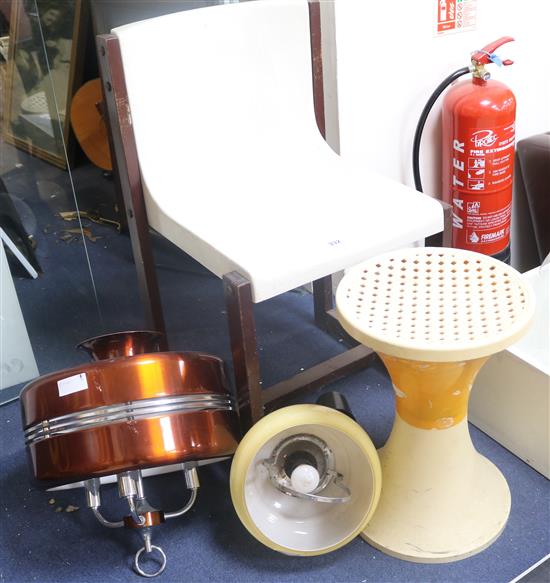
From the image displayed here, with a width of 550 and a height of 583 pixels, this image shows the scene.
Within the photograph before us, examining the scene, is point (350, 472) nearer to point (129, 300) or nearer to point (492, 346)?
point (492, 346)

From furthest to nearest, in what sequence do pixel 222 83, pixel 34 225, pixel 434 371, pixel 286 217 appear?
1. pixel 34 225
2. pixel 222 83
3. pixel 286 217
4. pixel 434 371

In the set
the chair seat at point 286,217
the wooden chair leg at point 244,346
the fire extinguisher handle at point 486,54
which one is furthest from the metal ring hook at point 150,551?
the fire extinguisher handle at point 486,54

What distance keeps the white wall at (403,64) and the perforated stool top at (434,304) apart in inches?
22.0

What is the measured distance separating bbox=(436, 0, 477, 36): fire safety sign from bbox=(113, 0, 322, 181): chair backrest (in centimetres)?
42

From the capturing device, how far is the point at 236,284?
120cm

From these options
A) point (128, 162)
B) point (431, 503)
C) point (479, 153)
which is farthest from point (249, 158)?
point (431, 503)

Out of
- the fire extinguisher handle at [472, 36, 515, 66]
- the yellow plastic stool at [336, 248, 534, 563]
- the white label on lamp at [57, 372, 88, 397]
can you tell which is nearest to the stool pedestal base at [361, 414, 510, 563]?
the yellow plastic stool at [336, 248, 534, 563]

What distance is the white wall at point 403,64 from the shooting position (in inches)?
64.5

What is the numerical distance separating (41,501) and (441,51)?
144 centimetres

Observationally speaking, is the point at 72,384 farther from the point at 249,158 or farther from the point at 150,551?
the point at 249,158

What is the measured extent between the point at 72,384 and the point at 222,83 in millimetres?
717

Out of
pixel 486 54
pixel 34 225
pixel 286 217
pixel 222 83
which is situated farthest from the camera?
pixel 34 225

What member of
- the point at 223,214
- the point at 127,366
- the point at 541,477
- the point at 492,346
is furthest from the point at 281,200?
the point at 541,477

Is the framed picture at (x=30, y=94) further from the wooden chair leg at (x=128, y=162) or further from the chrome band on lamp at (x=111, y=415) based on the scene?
the chrome band on lamp at (x=111, y=415)
